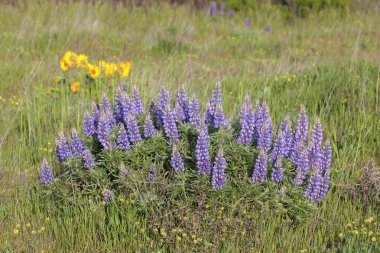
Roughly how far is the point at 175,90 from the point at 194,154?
1619 mm

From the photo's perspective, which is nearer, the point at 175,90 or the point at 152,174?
the point at 152,174

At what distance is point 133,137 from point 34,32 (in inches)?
199

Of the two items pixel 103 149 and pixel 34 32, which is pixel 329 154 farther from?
pixel 34 32

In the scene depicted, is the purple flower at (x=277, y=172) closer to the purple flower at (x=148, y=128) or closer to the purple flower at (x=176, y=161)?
the purple flower at (x=176, y=161)

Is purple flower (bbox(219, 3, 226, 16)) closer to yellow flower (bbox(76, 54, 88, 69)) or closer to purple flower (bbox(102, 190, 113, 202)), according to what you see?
yellow flower (bbox(76, 54, 88, 69))

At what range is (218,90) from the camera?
370 centimetres

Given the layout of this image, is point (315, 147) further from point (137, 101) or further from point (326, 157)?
point (137, 101)

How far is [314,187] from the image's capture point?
3.42 m

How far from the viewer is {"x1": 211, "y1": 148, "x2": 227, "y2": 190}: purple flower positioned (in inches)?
126

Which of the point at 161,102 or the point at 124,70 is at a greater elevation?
the point at 161,102

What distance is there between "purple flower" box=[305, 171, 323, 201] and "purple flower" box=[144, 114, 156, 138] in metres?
0.98

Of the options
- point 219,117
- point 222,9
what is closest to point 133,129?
point 219,117

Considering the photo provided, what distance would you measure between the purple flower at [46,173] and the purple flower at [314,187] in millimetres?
1568

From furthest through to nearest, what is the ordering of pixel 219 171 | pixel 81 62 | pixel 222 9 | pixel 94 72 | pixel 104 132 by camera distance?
1. pixel 222 9
2. pixel 81 62
3. pixel 94 72
4. pixel 104 132
5. pixel 219 171
